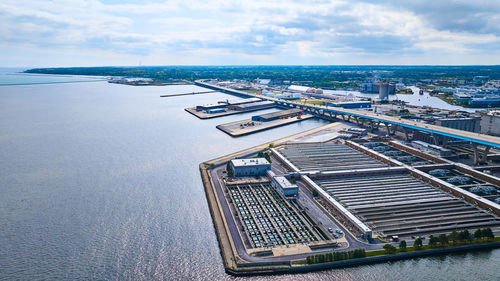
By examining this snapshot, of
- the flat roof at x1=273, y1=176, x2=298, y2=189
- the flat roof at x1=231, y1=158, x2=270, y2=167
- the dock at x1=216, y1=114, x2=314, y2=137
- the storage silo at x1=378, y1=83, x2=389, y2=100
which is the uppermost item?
the storage silo at x1=378, y1=83, x2=389, y2=100

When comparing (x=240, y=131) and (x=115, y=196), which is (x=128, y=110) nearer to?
(x=240, y=131)

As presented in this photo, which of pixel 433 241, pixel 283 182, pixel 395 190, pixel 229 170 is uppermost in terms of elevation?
pixel 229 170

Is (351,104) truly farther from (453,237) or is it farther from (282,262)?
(282,262)

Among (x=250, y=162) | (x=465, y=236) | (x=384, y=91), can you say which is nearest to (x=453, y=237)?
(x=465, y=236)

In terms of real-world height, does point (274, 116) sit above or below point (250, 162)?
above

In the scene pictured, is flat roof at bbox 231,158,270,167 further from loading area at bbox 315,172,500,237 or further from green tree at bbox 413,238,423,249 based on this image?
green tree at bbox 413,238,423,249

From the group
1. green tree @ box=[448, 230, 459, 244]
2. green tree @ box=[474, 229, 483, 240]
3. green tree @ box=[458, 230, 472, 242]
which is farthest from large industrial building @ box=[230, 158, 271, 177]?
green tree @ box=[474, 229, 483, 240]
